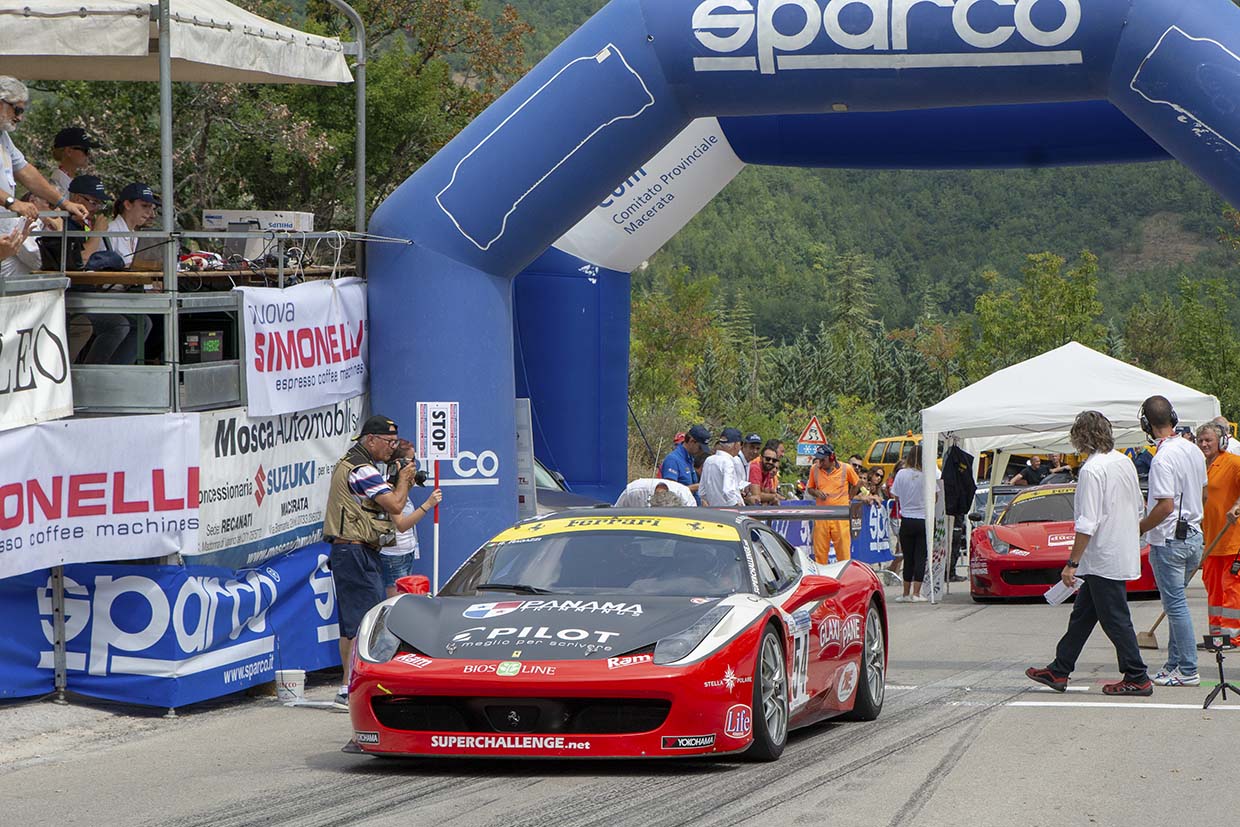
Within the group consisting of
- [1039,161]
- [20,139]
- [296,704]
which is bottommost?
[296,704]

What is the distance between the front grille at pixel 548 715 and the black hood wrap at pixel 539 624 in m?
0.20

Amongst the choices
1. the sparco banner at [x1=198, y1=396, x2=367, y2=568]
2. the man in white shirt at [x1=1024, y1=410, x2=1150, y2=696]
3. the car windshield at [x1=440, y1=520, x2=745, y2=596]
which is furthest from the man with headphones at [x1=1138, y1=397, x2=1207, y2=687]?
the sparco banner at [x1=198, y1=396, x2=367, y2=568]

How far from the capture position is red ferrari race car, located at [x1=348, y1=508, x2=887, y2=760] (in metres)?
7.58

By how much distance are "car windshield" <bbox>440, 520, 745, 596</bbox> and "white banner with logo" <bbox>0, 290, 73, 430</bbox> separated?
2.83 metres

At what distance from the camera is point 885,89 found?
1295 cm

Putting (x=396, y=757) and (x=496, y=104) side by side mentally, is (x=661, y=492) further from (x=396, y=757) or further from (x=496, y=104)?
(x=396, y=757)

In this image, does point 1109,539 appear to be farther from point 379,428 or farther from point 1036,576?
point 1036,576

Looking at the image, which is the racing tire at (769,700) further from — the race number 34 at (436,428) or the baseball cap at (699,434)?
the baseball cap at (699,434)

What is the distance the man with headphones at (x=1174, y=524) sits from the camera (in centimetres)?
1146

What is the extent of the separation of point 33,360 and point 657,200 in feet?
30.5

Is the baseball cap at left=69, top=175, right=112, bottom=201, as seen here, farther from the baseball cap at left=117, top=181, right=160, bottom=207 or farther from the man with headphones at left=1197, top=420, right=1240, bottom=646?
the man with headphones at left=1197, top=420, right=1240, bottom=646

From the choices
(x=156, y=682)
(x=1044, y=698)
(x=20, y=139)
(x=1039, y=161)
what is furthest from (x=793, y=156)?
(x=20, y=139)

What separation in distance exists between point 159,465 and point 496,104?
4.48 metres

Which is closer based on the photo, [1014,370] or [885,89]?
[885,89]
